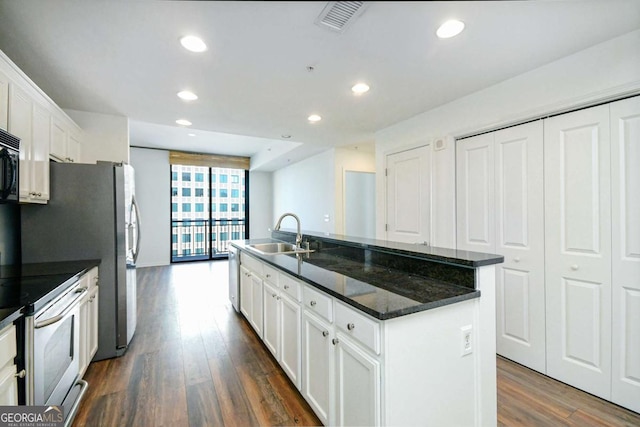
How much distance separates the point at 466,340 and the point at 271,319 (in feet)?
5.00

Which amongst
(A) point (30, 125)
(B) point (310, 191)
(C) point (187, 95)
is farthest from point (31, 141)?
(B) point (310, 191)

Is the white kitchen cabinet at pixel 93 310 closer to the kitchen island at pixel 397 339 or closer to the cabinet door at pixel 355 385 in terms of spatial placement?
the kitchen island at pixel 397 339

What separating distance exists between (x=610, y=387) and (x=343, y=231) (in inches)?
148

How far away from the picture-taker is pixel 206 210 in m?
7.57

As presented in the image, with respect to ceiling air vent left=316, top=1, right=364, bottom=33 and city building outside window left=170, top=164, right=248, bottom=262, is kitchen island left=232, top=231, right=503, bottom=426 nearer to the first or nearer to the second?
ceiling air vent left=316, top=1, right=364, bottom=33

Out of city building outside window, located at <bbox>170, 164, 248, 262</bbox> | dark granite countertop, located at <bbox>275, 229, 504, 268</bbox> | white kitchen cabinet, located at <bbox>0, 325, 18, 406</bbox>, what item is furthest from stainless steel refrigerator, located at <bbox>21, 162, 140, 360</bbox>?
city building outside window, located at <bbox>170, 164, 248, 262</bbox>

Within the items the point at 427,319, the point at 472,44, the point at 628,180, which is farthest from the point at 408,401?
the point at 472,44

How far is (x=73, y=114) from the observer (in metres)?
3.22

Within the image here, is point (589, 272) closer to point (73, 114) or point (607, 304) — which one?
point (607, 304)

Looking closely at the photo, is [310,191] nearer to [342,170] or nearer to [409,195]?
[342,170]

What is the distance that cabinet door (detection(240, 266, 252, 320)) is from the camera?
123 inches

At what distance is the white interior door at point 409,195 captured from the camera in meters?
3.29

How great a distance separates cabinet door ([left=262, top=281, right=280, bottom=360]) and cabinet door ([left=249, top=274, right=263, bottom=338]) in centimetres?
13

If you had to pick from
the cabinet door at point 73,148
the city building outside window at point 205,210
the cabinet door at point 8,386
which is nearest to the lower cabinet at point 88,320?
the cabinet door at point 8,386
